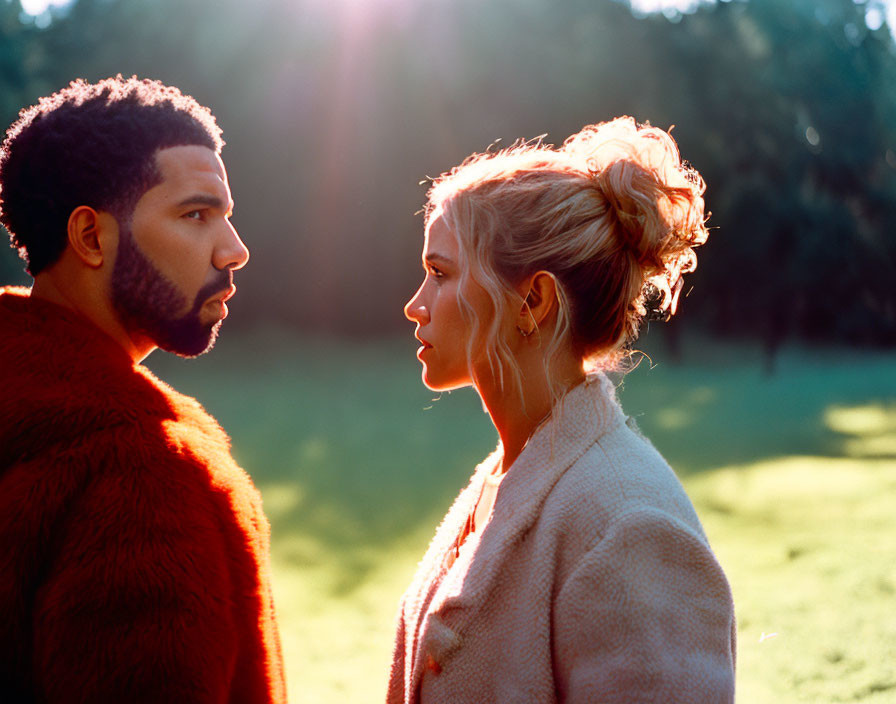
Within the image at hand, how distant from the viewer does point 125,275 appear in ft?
5.16

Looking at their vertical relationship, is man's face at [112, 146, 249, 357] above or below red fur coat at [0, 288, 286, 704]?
above

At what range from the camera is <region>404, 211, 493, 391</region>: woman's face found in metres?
1.64

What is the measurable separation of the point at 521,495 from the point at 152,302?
0.82 meters

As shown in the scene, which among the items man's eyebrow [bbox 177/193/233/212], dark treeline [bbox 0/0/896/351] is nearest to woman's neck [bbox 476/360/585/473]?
man's eyebrow [bbox 177/193/233/212]

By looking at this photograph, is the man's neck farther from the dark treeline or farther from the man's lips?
the dark treeline

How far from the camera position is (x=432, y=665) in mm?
1534

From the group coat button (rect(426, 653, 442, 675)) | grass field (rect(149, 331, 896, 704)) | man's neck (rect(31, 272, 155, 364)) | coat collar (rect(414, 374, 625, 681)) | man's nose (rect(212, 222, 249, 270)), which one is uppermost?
grass field (rect(149, 331, 896, 704))

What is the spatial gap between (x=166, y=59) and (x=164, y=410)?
41.8 feet

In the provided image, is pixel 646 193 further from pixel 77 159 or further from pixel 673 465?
pixel 673 465

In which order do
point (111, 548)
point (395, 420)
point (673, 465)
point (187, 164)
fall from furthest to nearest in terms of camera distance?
point (395, 420) → point (673, 465) → point (187, 164) → point (111, 548)

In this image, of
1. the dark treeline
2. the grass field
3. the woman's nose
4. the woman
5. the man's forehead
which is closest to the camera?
the woman

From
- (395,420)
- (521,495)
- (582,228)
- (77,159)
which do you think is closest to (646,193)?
(582,228)

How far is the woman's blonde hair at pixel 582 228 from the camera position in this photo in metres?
1.55

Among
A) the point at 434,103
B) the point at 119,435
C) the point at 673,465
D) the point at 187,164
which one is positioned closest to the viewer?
the point at 119,435
